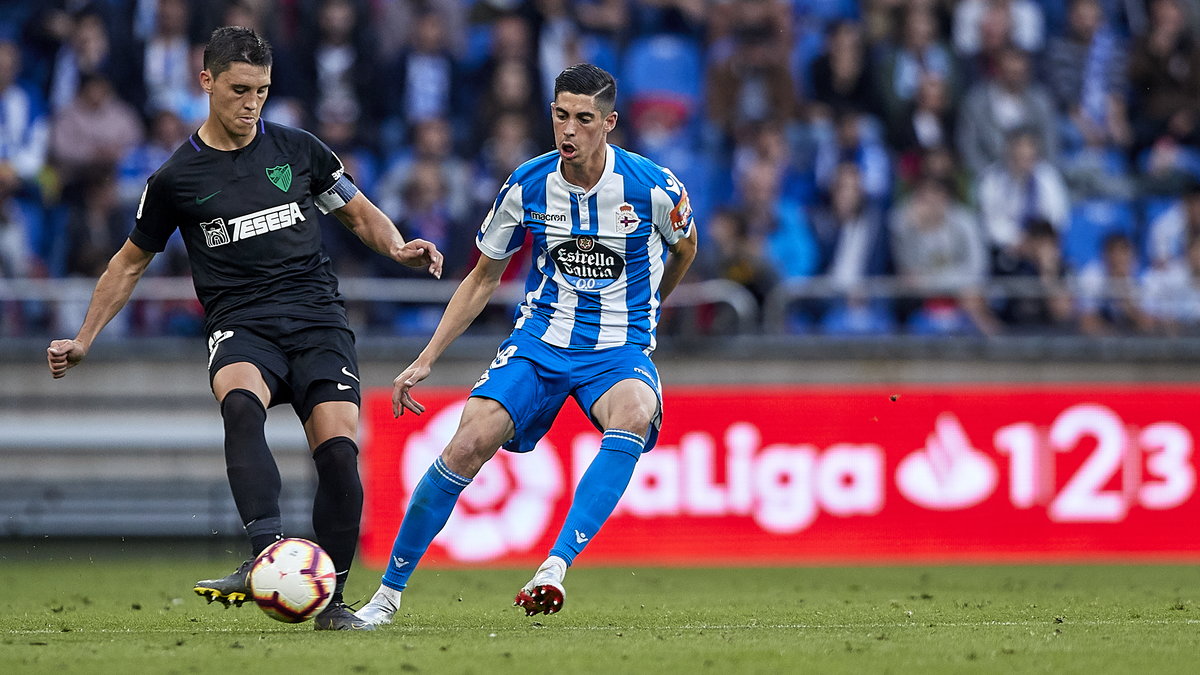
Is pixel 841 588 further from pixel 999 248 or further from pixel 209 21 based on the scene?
pixel 209 21

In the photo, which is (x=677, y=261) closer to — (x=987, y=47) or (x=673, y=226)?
(x=673, y=226)

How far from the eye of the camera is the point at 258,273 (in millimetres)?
7016

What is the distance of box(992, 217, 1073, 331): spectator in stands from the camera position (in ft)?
46.5

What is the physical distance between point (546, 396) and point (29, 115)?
30.7 feet

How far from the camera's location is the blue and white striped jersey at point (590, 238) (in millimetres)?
7223

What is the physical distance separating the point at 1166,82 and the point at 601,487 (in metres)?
11.3

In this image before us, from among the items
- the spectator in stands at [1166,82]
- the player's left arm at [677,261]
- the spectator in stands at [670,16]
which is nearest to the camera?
the player's left arm at [677,261]

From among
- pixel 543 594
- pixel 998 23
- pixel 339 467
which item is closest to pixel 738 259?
pixel 998 23

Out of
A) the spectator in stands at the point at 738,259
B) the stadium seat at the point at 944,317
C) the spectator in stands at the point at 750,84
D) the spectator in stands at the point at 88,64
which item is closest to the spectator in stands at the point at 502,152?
the spectator in stands at the point at 738,259

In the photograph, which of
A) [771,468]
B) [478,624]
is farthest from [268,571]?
[771,468]

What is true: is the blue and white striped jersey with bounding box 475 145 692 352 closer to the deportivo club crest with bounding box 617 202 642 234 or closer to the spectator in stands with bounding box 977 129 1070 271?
the deportivo club crest with bounding box 617 202 642 234

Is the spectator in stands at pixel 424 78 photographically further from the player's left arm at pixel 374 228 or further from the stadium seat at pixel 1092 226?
the player's left arm at pixel 374 228

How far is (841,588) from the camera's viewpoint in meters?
10.0

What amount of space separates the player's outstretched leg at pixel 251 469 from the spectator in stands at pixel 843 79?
997 cm
